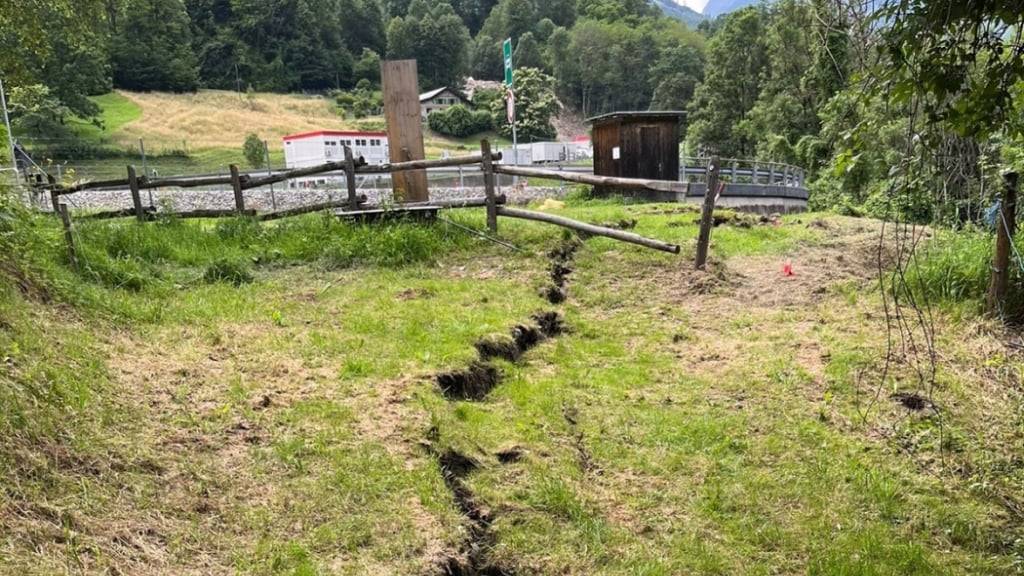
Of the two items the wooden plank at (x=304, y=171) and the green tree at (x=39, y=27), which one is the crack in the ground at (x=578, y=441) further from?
the green tree at (x=39, y=27)

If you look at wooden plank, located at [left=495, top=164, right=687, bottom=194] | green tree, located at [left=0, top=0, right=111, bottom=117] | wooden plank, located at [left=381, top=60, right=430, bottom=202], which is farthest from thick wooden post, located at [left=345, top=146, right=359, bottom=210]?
green tree, located at [left=0, top=0, right=111, bottom=117]

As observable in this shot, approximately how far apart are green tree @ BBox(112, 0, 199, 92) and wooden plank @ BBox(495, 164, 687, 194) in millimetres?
78059

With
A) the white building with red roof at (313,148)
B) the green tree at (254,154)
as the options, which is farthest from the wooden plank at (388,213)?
the green tree at (254,154)

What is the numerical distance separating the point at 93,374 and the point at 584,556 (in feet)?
8.67

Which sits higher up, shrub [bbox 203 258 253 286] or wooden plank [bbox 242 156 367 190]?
wooden plank [bbox 242 156 367 190]

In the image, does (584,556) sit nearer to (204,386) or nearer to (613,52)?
(204,386)

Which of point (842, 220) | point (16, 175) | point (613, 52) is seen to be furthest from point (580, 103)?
point (16, 175)

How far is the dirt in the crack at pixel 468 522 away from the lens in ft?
8.48

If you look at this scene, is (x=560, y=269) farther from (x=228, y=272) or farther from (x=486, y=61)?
(x=486, y=61)

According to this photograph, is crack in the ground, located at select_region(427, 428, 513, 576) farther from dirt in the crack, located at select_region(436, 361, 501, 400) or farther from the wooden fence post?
the wooden fence post

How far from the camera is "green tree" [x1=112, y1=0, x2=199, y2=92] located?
7356cm

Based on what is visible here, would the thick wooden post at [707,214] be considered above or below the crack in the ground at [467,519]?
above

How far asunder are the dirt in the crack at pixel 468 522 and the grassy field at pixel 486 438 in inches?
0.5

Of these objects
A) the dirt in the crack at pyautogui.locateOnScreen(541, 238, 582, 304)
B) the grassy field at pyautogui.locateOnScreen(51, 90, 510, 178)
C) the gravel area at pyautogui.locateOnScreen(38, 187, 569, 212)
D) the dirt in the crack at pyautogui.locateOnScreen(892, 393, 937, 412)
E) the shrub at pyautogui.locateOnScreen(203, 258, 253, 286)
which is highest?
the grassy field at pyautogui.locateOnScreen(51, 90, 510, 178)
